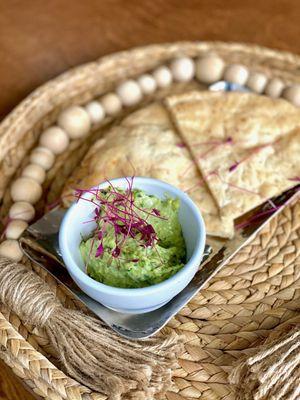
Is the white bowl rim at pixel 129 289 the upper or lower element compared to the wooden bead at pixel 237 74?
lower

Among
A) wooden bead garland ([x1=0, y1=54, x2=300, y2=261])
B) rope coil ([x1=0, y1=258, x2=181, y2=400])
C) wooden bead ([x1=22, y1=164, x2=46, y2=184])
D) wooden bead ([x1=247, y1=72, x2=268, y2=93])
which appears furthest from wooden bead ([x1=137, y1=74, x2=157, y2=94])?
rope coil ([x1=0, y1=258, x2=181, y2=400])

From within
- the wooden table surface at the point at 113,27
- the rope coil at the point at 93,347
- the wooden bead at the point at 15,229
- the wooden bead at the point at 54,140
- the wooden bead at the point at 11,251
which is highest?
A: the wooden table surface at the point at 113,27

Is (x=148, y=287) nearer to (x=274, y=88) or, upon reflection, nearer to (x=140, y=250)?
(x=140, y=250)

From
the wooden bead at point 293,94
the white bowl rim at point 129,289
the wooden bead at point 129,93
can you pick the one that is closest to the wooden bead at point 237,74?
the wooden bead at point 293,94

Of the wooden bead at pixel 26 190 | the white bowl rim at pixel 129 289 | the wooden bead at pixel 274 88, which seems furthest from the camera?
the wooden bead at pixel 274 88

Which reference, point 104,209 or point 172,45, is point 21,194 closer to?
point 104,209

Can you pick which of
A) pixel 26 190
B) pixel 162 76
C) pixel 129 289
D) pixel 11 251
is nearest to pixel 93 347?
pixel 129 289

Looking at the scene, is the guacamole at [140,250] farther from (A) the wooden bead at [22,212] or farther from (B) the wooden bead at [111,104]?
(B) the wooden bead at [111,104]

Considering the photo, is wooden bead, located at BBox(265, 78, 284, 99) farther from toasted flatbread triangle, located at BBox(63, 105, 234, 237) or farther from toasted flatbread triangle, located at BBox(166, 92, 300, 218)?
toasted flatbread triangle, located at BBox(63, 105, 234, 237)
